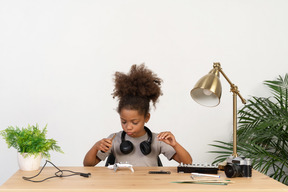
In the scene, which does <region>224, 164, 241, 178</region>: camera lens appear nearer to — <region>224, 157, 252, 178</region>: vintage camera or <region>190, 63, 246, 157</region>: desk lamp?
<region>224, 157, 252, 178</region>: vintage camera

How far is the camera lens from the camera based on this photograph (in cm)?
206

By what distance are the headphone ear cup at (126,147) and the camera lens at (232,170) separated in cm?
68

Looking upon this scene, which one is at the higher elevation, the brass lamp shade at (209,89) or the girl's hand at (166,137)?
the brass lamp shade at (209,89)

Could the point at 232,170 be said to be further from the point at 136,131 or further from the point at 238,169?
the point at 136,131

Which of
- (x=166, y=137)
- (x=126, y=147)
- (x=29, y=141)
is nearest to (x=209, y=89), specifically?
(x=166, y=137)

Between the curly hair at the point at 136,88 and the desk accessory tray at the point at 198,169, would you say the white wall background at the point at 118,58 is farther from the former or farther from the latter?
the desk accessory tray at the point at 198,169

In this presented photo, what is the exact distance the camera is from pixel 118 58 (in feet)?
12.6

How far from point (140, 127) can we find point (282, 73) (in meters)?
1.95

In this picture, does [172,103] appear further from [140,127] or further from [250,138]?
[140,127]

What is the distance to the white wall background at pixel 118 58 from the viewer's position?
3793mm

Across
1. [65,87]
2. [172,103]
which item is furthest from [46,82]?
[172,103]

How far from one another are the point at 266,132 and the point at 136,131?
128 centimetres

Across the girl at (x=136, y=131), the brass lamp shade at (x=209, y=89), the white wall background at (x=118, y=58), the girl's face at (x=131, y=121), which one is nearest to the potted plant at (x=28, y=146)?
the girl at (x=136, y=131)

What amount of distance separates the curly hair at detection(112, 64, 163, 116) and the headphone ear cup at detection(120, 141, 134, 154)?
0.68 feet
